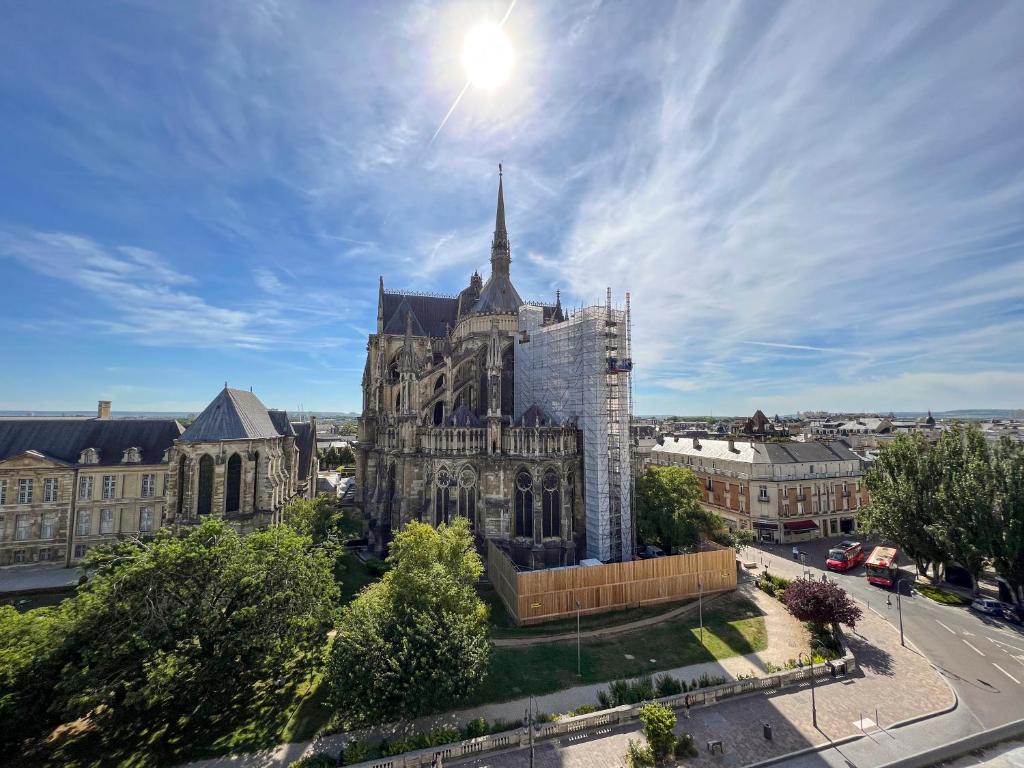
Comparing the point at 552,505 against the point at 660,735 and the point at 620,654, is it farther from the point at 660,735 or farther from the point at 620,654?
the point at 660,735

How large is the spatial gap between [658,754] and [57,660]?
73.6 feet

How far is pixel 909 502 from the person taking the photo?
110 ft

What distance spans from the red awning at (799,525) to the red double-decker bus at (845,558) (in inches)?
258

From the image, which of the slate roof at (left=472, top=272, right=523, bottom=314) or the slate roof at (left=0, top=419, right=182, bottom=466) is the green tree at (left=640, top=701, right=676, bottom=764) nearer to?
the slate roof at (left=472, top=272, right=523, bottom=314)

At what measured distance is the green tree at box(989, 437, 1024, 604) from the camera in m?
27.7

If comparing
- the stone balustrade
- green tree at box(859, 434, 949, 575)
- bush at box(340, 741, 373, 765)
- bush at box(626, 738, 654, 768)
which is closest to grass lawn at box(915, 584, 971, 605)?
green tree at box(859, 434, 949, 575)

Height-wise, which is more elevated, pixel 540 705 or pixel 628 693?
pixel 628 693

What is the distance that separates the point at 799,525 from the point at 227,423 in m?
59.9

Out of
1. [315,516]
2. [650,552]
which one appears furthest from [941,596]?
[315,516]

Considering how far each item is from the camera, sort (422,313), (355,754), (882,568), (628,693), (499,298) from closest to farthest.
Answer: (355,754) → (628,693) → (882,568) → (499,298) → (422,313)

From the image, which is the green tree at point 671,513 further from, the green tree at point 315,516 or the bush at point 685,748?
the green tree at point 315,516

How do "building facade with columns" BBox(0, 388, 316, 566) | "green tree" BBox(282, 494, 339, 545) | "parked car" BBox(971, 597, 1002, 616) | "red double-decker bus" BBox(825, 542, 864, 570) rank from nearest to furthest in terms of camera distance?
"parked car" BBox(971, 597, 1002, 616) < "green tree" BBox(282, 494, 339, 545) < "building facade with columns" BBox(0, 388, 316, 566) < "red double-decker bus" BBox(825, 542, 864, 570)

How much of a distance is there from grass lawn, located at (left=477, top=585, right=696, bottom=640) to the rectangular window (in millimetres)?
39771

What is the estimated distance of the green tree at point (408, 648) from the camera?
16797mm
